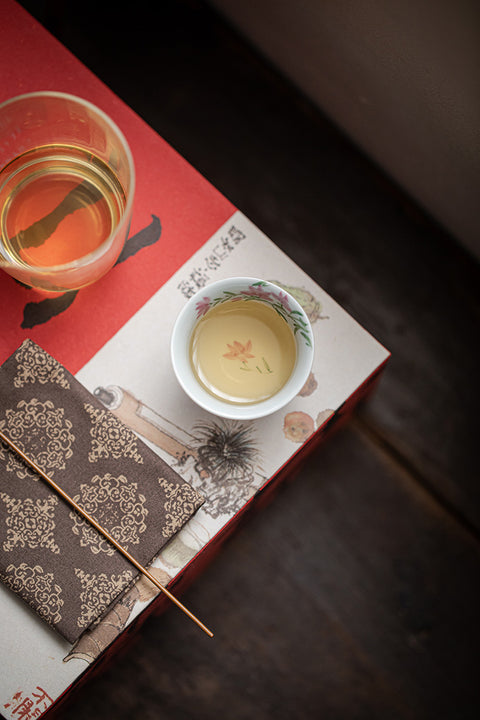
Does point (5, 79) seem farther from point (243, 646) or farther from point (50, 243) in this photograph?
point (243, 646)

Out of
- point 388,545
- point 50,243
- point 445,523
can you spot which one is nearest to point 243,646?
point 388,545

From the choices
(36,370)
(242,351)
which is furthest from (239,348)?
(36,370)

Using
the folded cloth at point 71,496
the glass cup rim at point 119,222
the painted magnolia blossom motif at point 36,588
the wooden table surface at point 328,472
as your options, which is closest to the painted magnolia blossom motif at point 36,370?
the folded cloth at point 71,496

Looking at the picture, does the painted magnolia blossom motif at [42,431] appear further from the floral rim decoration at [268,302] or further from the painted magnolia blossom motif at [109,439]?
the floral rim decoration at [268,302]

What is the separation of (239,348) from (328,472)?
0.40 m

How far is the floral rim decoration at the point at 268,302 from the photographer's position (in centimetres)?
70

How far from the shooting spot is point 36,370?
2.42 feet

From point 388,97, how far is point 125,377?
593 mm

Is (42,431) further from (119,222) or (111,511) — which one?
(119,222)

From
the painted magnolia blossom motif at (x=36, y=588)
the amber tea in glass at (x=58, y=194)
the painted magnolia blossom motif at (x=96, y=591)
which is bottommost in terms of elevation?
the painted magnolia blossom motif at (x=36, y=588)

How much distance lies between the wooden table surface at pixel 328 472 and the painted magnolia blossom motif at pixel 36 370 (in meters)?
0.46

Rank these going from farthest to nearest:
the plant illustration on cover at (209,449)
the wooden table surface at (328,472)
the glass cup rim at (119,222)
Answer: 1. the wooden table surface at (328,472)
2. the plant illustration on cover at (209,449)
3. the glass cup rim at (119,222)

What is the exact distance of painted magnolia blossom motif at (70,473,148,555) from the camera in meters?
0.72

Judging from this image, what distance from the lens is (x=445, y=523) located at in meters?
1.06
